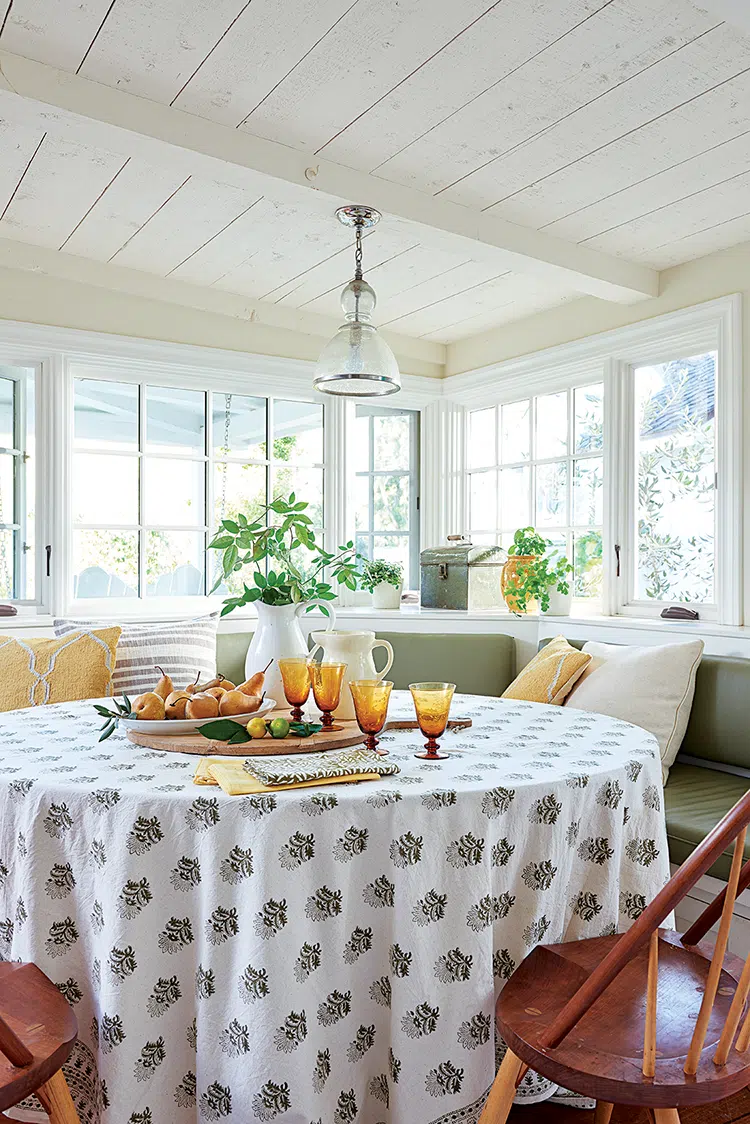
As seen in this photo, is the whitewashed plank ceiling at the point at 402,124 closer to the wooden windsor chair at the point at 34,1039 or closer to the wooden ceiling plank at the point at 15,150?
the wooden ceiling plank at the point at 15,150

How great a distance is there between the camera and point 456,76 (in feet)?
6.52

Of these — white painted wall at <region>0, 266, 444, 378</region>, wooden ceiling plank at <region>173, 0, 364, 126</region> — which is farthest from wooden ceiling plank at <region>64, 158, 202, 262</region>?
wooden ceiling plank at <region>173, 0, 364, 126</region>

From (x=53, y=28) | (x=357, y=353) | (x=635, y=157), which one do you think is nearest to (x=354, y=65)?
(x=53, y=28)

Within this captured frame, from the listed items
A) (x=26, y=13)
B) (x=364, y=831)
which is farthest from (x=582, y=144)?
(x=364, y=831)

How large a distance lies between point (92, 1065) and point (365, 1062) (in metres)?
0.44

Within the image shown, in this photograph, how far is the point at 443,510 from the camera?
14.1ft

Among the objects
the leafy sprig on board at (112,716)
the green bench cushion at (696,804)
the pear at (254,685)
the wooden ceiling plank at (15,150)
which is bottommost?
the green bench cushion at (696,804)

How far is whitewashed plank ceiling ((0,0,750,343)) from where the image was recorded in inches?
71.1

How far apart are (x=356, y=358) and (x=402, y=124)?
624 millimetres

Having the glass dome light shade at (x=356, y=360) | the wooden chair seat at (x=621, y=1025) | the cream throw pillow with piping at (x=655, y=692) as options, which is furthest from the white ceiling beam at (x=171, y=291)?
the wooden chair seat at (x=621, y=1025)

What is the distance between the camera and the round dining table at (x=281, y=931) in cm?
124

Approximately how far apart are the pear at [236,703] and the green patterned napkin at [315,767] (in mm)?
242

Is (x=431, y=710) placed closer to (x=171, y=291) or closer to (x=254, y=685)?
(x=254, y=685)

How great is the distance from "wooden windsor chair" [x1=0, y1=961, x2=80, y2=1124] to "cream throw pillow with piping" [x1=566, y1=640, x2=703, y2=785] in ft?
6.05
